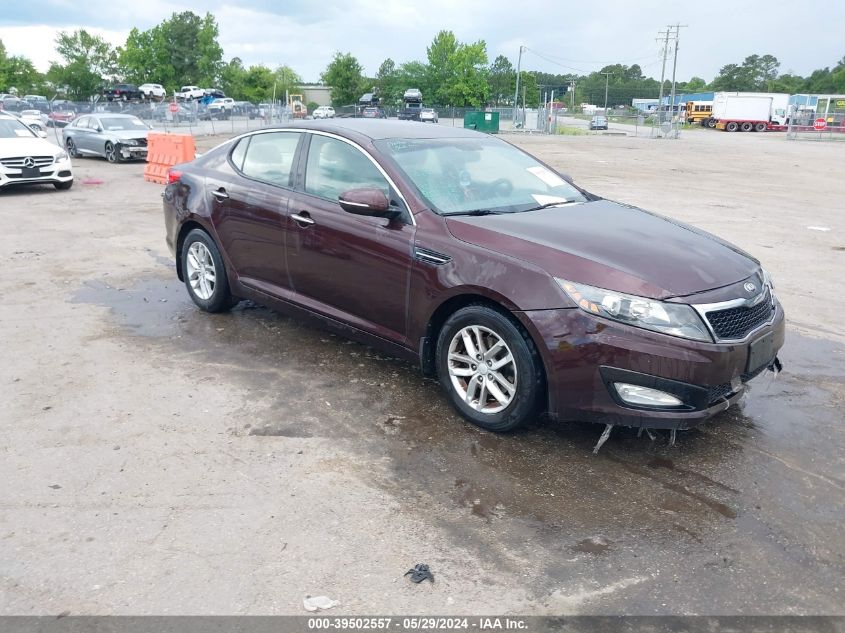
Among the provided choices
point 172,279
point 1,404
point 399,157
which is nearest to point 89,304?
point 172,279

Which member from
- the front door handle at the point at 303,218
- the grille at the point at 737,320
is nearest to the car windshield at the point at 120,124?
the front door handle at the point at 303,218

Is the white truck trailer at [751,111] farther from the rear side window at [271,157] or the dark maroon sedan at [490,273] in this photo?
the rear side window at [271,157]

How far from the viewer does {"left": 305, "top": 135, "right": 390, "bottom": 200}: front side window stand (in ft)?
16.0

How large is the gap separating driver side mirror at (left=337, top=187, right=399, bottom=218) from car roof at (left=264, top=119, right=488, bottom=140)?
28.1 inches

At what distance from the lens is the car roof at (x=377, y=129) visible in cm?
520

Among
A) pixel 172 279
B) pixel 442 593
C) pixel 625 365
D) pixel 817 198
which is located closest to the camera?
pixel 442 593

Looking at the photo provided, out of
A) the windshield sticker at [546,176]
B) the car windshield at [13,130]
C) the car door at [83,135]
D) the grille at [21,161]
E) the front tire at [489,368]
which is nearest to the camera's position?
the front tire at [489,368]

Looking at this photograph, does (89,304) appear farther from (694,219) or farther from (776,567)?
(694,219)

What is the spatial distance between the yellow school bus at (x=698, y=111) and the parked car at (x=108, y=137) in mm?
65633

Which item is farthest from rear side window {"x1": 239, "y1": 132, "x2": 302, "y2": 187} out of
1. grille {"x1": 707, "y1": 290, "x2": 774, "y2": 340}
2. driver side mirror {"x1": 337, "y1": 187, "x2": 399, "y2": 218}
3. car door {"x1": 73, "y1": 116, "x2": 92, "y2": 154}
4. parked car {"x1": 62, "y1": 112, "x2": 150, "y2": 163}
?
car door {"x1": 73, "y1": 116, "x2": 92, "y2": 154}

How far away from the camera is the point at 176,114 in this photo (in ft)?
125

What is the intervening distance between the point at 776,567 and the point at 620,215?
2.50 metres

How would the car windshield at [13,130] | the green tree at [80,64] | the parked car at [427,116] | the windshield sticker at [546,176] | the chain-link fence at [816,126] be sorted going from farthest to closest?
the green tree at [80,64], the parked car at [427,116], the chain-link fence at [816,126], the car windshield at [13,130], the windshield sticker at [546,176]

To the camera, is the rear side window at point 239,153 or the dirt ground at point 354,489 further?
the rear side window at point 239,153
